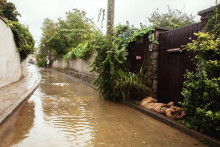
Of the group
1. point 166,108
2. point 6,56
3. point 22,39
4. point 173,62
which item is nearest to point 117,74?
point 173,62

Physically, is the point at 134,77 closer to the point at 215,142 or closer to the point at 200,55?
the point at 200,55

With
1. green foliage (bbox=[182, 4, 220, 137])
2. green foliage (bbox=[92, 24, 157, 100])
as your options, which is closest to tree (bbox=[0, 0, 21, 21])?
green foliage (bbox=[92, 24, 157, 100])

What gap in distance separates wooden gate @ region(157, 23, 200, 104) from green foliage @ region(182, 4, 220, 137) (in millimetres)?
1282

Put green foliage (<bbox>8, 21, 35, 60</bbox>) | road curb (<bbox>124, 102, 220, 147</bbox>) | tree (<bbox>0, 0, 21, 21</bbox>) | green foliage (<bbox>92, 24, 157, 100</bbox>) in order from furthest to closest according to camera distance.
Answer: tree (<bbox>0, 0, 21, 21</bbox>) < green foliage (<bbox>8, 21, 35, 60</bbox>) < green foliage (<bbox>92, 24, 157, 100</bbox>) < road curb (<bbox>124, 102, 220, 147</bbox>)

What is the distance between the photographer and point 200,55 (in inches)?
150

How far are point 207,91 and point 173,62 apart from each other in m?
2.33

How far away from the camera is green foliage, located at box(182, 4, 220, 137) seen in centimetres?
328

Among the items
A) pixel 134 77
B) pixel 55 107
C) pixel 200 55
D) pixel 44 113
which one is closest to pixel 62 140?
pixel 44 113

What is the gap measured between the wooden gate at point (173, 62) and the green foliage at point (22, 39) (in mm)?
8931

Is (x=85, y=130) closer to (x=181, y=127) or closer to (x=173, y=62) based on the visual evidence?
(x=181, y=127)

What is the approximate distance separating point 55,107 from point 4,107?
141cm

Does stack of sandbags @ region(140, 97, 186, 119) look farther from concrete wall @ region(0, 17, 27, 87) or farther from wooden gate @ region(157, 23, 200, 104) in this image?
concrete wall @ region(0, 17, 27, 87)

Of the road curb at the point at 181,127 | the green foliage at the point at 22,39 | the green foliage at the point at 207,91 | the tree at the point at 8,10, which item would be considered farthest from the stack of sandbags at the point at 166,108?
the tree at the point at 8,10

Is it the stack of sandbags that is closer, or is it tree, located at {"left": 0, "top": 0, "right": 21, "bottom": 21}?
the stack of sandbags
